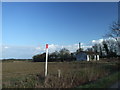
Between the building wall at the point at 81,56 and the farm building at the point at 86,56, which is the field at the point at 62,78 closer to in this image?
the farm building at the point at 86,56

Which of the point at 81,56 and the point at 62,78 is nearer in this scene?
the point at 62,78

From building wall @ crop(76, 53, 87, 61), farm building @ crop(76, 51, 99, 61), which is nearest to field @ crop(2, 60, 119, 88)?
farm building @ crop(76, 51, 99, 61)

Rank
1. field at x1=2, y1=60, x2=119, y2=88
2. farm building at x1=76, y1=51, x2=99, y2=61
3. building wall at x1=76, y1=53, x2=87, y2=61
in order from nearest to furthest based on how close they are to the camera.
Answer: field at x1=2, y1=60, x2=119, y2=88 < farm building at x1=76, y1=51, x2=99, y2=61 < building wall at x1=76, y1=53, x2=87, y2=61

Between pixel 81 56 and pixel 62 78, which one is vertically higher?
pixel 81 56

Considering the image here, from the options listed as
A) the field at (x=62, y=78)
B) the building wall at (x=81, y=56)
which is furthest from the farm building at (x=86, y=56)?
the field at (x=62, y=78)

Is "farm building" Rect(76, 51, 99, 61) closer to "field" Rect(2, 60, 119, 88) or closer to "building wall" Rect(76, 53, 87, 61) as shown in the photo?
"building wall" Rect(76, 53, 87, 61)

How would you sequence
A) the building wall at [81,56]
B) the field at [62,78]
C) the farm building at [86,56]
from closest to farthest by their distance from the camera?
the field at [62,78], the farm building at [86,56], the building wall at [81,56]

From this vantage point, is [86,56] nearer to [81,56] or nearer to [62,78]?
[81,56]

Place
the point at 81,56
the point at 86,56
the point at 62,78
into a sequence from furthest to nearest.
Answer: the point at 81,56 → the point at 86,56 → the point at 62,78

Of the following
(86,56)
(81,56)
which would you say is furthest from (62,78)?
(81,56)

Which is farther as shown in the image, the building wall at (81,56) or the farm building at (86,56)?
the building wall at (81,56)

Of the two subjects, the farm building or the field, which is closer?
the field

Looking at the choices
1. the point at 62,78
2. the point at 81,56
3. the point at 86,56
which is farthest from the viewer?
the point at 81,56

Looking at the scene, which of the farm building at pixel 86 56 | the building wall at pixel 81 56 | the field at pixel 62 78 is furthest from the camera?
the building wall at pixel 81 56
